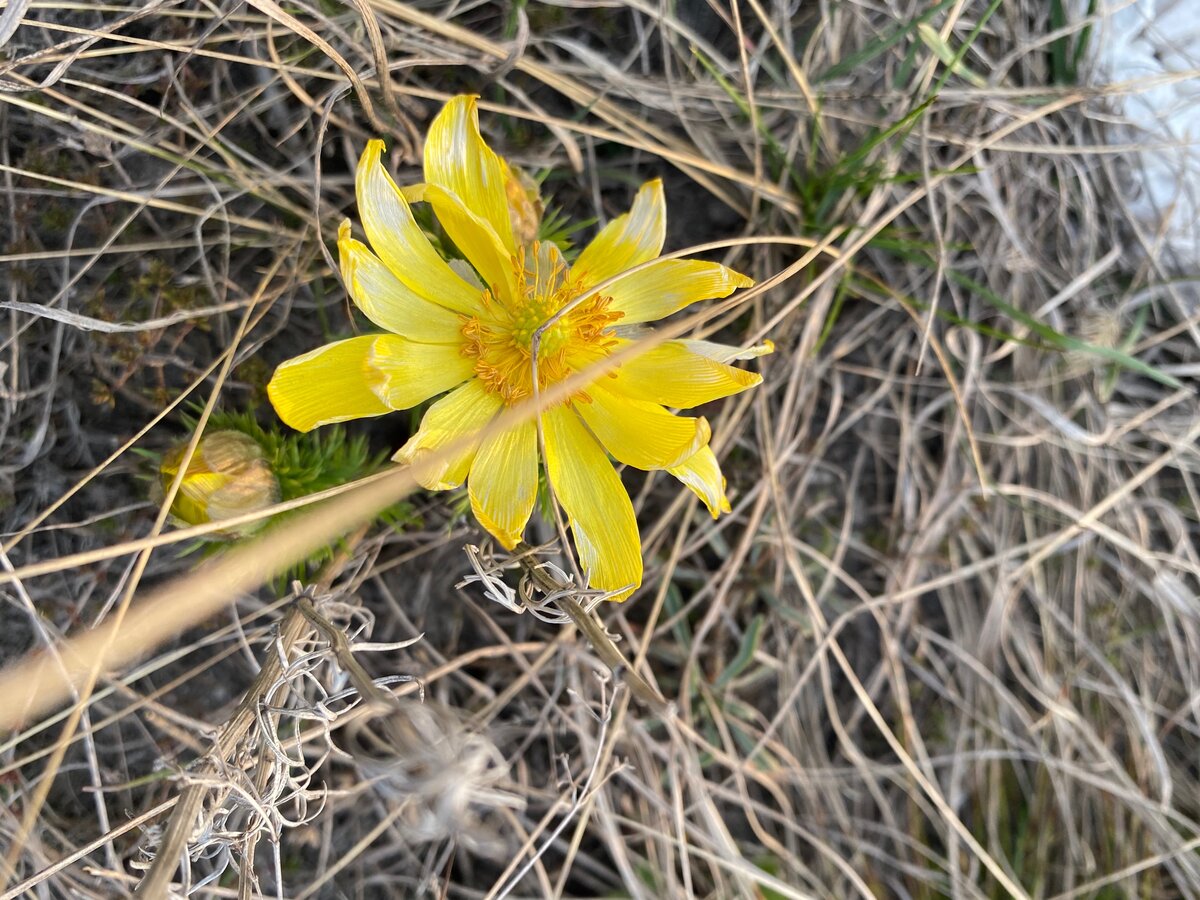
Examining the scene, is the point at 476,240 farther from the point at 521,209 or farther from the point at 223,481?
the point at 223,481

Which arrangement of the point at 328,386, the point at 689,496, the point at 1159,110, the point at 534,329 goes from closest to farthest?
the point at 328,386 < the point at 534,329 < the point at 689,496 < the point at 1159,110

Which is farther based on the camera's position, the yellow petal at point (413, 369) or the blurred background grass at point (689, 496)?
the blurred background grass at point (689, 496)

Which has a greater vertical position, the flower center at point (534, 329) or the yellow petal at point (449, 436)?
the flower center at point (534, 329)

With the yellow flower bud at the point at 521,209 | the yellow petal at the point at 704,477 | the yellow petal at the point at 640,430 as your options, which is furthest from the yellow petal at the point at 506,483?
the yellow flower bud at the point at 521,209

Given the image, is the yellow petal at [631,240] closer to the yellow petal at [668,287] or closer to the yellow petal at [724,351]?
the yellow petal at [668,287]

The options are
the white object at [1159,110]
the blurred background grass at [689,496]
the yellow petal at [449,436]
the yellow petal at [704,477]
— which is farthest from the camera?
the white object at [1159,110]

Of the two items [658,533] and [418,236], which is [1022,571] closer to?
[658,533]

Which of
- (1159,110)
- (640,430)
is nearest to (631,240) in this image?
(640,430)
